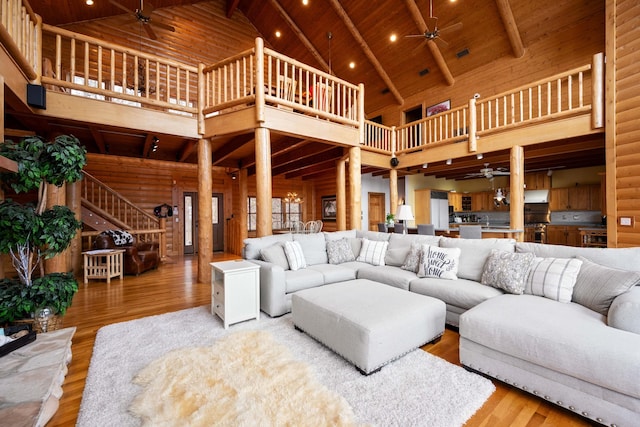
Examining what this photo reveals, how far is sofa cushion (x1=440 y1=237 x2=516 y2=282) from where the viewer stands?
2828 mm

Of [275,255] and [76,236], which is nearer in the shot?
[275,255]

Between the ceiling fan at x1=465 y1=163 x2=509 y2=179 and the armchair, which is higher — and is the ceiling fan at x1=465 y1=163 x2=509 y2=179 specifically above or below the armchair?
above

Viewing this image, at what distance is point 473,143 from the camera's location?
17.9ft

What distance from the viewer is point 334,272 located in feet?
11.3

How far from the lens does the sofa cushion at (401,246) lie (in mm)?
3546

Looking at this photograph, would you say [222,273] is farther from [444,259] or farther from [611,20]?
[611,20]

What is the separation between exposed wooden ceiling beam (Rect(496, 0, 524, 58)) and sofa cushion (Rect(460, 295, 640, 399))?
618 cm

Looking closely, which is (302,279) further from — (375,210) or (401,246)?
(375,210)

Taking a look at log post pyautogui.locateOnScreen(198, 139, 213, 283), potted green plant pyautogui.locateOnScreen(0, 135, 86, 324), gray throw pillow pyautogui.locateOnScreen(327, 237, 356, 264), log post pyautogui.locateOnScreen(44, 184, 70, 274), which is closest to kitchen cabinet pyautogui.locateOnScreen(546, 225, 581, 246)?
gray throw pillow pyautogui.locateOnScreen(327, 237, 356, 264)

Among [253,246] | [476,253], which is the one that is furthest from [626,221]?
[253,246]

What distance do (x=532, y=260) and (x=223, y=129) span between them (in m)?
4.26

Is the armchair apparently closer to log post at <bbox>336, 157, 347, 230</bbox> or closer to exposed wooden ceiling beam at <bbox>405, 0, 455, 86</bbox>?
log post at <bbox>336, 157, 347, 230</bbox>

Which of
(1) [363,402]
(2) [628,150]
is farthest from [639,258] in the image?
(2) [628,150]

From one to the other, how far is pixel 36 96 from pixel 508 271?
5.57 meters
